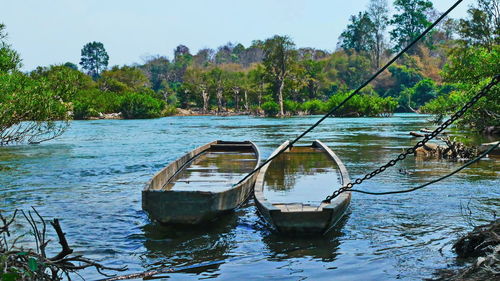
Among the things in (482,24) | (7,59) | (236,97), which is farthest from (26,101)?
(236,97)

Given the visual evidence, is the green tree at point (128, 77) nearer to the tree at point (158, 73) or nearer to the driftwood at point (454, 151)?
the tree at point (158, 73)

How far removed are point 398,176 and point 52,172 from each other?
8538 millimetres

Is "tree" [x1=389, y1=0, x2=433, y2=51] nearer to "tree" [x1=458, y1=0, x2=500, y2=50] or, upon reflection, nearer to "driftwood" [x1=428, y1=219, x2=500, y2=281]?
"tree" [x1=458, y1=0, x2=500, y2=50]

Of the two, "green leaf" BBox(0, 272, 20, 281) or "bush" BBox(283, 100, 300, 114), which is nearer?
"green leaf" BBox(0, 272, 20, 281)

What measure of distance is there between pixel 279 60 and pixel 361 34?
34.5 m

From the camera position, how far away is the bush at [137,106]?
178 ft

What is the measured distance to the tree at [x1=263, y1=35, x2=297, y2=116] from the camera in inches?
2388

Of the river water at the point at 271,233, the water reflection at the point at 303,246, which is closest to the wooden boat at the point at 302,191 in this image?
the water reflection at the point at 303,246

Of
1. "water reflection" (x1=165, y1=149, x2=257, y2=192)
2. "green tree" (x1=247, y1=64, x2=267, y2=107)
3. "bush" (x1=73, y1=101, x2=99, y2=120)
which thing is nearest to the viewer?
"water reflection" (x1=165, y1=149, x2=257, y2=192)

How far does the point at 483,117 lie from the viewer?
64.1ft

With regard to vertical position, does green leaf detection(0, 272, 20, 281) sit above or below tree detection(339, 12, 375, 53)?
below

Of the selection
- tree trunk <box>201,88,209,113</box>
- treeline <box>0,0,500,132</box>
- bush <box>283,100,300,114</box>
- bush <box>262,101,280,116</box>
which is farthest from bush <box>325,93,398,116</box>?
tree trunk <box>201,88,209,113</box>

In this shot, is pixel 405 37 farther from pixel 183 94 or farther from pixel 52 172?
pixel 52 172

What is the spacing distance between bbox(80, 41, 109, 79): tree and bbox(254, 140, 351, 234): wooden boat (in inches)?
4019
